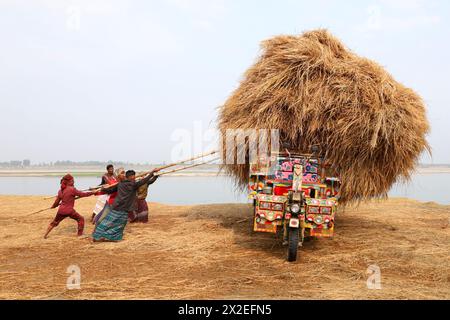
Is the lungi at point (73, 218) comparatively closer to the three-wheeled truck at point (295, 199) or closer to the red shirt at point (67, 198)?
the red shirt at point (67, 198)

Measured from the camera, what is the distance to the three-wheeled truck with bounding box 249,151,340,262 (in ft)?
20.6

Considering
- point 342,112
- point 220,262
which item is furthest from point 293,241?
point 342,112

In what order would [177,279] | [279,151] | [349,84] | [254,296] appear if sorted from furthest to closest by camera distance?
[279,151] → [349,84] → [177,279] → [254,296]

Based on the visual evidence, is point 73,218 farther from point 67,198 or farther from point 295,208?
point 295,208

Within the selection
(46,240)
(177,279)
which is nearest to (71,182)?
(46,240)

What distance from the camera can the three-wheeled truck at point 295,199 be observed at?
6.28 meters

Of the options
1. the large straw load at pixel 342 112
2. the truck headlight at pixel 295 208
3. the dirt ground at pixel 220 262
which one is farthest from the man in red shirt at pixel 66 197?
the truck headlight at pixel 295 208

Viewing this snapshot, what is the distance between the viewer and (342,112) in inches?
285

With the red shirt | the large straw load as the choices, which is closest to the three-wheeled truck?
the large straw load

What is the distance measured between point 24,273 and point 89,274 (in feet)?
3.16

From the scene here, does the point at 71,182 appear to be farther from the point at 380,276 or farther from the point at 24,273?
the point at 380,276

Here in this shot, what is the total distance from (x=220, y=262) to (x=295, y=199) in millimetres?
1555
